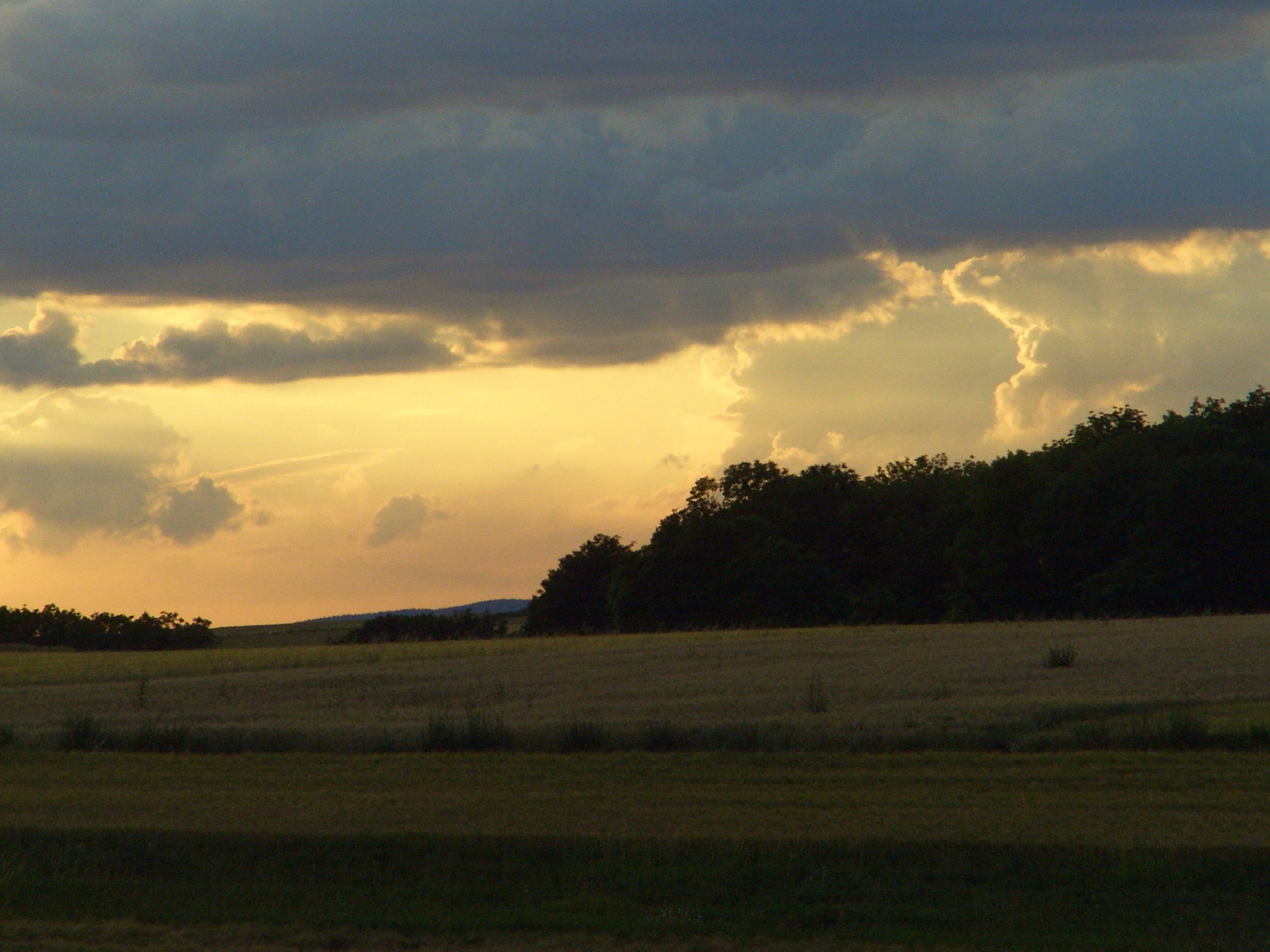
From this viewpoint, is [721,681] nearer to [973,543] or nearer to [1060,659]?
[1060,659]

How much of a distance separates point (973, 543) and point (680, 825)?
232 feet

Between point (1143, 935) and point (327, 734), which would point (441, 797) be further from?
point (1143, 935)

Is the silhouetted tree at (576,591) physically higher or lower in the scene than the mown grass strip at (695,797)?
higher

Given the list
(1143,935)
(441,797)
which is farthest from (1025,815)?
(441,797)

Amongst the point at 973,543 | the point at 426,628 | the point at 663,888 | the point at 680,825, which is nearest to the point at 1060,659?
the point at 680,825

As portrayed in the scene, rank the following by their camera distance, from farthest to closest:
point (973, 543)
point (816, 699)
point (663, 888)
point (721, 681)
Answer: point (973, 543), point (721, 681), point (816, 699), point (663, 888)

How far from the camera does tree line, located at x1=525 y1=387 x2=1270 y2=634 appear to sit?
72.6m

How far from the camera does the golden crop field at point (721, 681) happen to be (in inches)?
1073

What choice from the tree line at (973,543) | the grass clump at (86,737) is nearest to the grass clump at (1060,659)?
the grass clump at (86,737)

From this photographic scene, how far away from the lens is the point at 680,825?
1677 centimetres

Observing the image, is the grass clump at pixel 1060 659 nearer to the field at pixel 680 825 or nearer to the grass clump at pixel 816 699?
the field at pixel 680 825

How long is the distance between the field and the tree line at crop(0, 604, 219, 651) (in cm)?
7469

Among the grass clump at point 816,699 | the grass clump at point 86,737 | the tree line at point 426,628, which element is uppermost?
the tree line at point 426,628

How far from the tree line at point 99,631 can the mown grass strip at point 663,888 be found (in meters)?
87.2
